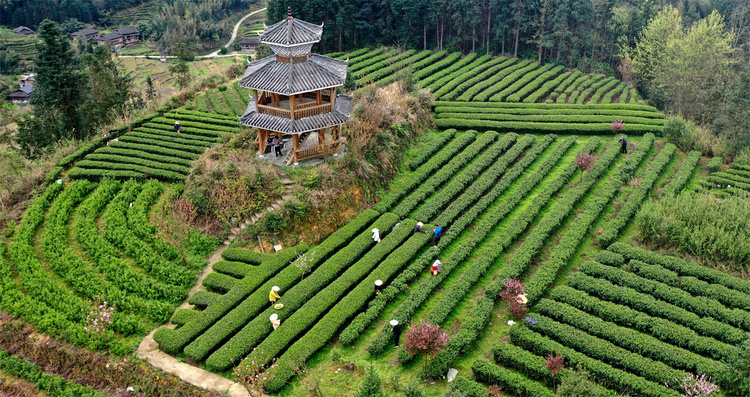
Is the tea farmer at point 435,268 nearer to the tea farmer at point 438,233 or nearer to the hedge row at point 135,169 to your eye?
the tea farmer at point 438,233

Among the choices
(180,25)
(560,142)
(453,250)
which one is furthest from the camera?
(180,25)

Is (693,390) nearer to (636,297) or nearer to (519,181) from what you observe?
(636,297)

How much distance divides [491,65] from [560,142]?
65.6ft

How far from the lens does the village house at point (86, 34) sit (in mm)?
93806

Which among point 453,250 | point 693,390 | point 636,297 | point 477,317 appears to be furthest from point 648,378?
point 453,250

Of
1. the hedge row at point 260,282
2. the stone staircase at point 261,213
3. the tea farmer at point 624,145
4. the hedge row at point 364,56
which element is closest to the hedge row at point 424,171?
the hedge row at point 260,282

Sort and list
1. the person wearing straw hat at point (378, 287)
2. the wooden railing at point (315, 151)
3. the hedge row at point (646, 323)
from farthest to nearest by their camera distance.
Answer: the wooden railing at point (315, 151) → the person wearing straw hat at point (378, 287) → the hedge row at point (646, 323)

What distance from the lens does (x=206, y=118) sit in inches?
1494

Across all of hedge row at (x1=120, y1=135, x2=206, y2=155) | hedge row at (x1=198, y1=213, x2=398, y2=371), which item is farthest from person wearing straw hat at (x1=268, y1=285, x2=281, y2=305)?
hedge row at (x1=120, y1=135, x2=206, y2=155)

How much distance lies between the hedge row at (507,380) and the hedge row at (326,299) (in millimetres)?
6744

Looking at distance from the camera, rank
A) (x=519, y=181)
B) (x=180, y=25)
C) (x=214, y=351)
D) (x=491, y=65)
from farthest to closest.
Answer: (x=180, y=25) < (x=491, y=65) < (x=519, y=181) < (x=214, y=351)

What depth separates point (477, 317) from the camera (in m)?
20.9

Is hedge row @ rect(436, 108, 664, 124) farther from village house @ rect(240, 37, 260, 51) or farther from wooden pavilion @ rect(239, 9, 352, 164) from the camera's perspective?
village house @ rect(240, 37, 260, 51)

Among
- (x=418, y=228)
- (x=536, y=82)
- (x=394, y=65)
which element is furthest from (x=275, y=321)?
(x=536, y=82)
